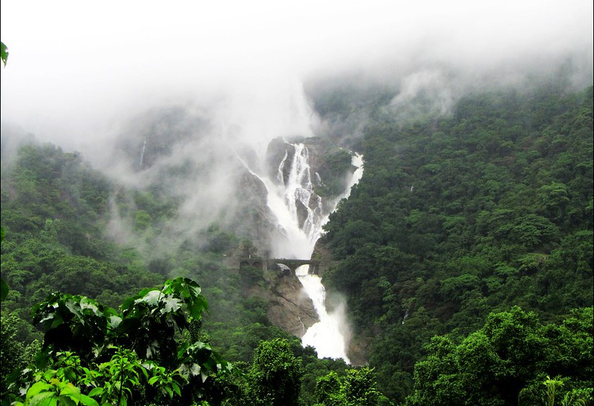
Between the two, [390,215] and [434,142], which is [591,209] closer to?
[390,215]

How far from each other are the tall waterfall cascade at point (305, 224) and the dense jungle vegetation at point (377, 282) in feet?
7.74

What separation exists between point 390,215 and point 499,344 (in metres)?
38.8

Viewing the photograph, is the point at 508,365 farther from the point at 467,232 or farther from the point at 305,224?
the point at 305,224

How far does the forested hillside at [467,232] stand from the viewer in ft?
117

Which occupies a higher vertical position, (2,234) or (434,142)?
(2,234)

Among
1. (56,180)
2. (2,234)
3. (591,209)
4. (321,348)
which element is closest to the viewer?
(2,234)

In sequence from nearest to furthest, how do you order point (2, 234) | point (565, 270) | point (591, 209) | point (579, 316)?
point (2, 234) → point (579, 316) → point (565, 270) → point (591, 209)

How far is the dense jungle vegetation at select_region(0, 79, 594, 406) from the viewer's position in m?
3.77

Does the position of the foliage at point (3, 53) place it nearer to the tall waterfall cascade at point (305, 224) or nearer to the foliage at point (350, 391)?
the foliage at point (350, 391)

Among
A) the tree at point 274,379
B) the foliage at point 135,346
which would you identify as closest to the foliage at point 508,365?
the tree at point 274,379

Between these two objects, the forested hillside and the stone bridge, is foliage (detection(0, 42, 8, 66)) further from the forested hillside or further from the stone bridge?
the stone bridge

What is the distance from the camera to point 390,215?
5941 centimetres

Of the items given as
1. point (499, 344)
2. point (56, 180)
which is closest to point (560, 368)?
point (499, 344)

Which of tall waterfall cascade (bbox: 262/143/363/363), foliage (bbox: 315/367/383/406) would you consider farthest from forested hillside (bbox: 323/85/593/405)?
foliage (bbox: 315/367/383/406)
